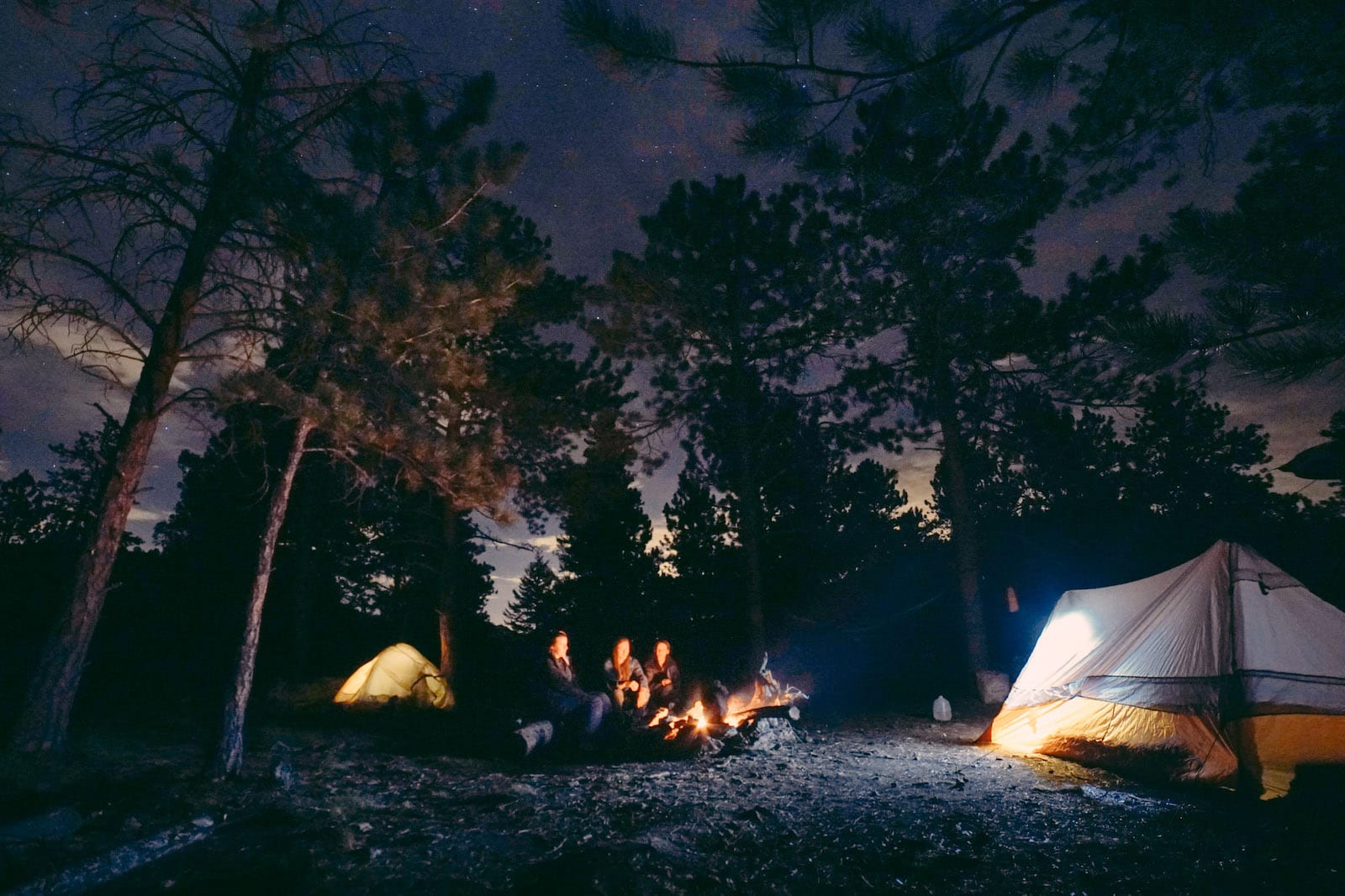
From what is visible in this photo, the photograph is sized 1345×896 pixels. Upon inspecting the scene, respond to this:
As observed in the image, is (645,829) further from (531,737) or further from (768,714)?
(768,714)

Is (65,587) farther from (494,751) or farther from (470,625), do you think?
(470,625)

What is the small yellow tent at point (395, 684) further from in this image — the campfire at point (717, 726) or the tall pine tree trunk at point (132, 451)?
the tall pine tree trunk at point (132, 451)

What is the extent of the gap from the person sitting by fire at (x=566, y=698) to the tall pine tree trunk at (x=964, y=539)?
7121 millimetres

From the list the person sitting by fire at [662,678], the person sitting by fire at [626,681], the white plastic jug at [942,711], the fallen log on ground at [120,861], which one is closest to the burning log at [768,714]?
the person sitting by fire at [662,678]

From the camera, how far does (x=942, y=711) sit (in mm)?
9227

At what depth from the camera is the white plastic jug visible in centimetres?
921

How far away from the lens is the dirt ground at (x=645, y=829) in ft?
10.7

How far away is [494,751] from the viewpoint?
6.65m

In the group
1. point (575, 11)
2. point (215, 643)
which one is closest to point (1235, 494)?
point (575, 11)

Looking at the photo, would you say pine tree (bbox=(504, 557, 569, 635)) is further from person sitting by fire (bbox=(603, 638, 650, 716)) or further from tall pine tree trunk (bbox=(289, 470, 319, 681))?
person sitting by fire (bbox=(603, 638, 650, 716))

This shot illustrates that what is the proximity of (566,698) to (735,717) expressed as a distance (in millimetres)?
2784

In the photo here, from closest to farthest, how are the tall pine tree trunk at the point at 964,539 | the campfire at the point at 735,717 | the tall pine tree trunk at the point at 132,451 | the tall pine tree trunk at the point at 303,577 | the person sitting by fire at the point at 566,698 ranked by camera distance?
the tall pine tree trunk at the point at 132,451 < the person sitting by fire at the point at 566,698 < the campfire at the point at 735,717 < the tall pine tree trunk at the point at 964,539 < the tall pine tree trunk at the point at 303,577

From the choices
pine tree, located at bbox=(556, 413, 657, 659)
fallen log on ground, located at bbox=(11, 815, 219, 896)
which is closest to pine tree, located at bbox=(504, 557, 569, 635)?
pine tree, located at bbox=(556, 413, 657, 659)

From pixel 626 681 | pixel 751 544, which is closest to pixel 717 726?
pixel 626 681
